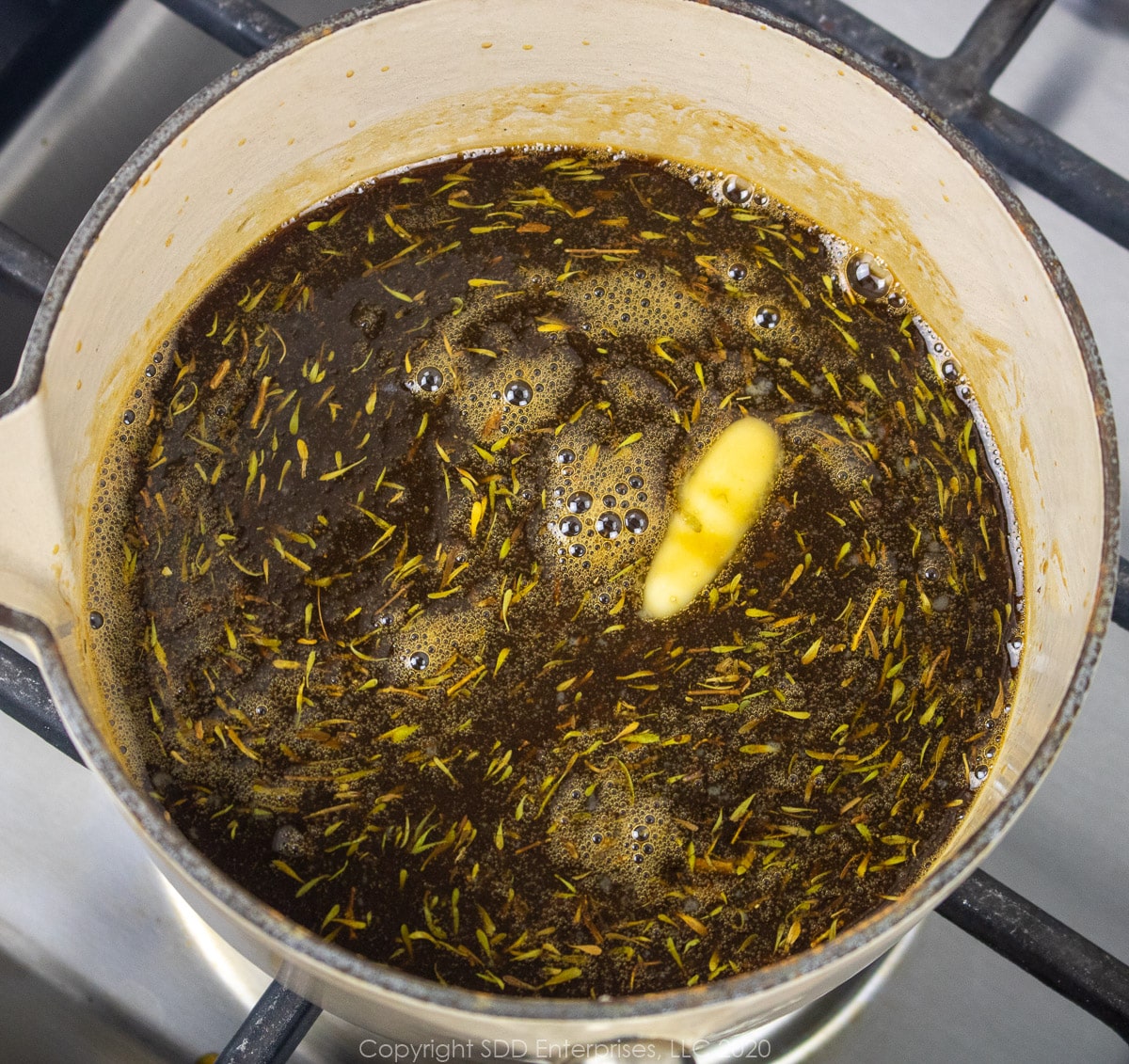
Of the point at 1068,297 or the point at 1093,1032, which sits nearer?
the point at 1068,297

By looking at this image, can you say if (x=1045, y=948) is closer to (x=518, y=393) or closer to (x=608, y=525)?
(x=608, y=525)

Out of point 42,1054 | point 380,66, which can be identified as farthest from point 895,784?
point 42,1054

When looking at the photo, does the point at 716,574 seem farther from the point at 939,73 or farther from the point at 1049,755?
the point at 939,73

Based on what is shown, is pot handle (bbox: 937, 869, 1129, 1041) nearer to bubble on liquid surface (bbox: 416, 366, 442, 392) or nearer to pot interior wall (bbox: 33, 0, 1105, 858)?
pot interior wall (bbox: 33, 0, 1105, 858)

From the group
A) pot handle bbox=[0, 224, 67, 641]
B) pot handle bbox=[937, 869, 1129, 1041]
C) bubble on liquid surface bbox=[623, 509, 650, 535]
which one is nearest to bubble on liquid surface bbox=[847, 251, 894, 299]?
bubble on liquid surface bbox=[623, 509, 650, 535]

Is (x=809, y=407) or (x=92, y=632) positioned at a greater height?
(x=809, y=407)

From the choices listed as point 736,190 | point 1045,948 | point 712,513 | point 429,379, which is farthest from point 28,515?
point 1045,948
